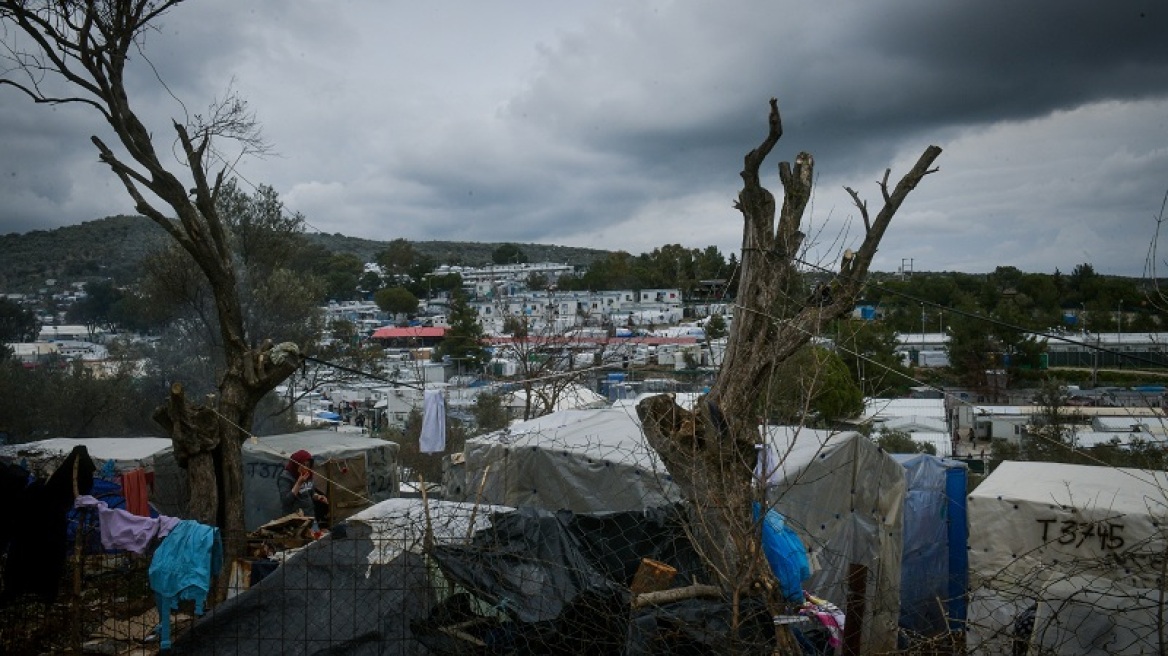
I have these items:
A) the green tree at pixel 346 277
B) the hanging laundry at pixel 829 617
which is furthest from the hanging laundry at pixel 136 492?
the green tree at pixel 346 277

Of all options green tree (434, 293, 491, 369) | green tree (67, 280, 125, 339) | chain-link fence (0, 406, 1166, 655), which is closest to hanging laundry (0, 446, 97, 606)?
chain-link fence (0, 406, 1166, 655)

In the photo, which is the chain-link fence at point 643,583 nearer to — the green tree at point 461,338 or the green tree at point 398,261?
the green tree at point 461,338

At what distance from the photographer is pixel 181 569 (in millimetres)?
6348

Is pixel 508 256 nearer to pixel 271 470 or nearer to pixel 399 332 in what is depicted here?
pixel 399 332

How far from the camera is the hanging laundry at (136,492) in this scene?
41.4ft

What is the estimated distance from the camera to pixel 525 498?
1024cm

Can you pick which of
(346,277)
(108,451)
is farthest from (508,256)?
(108,451)

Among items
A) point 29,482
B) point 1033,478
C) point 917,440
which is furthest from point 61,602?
point 917,440

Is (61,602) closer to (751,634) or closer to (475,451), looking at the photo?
(475,451)

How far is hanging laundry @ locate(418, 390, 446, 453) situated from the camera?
13070 millimetres

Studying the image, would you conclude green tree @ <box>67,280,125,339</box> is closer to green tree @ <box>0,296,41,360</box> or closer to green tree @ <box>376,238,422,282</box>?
green tree @ <box>0,296,41,360</box>

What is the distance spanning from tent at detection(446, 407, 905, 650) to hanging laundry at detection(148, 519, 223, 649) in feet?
9.54

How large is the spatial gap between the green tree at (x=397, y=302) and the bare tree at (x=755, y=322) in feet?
159

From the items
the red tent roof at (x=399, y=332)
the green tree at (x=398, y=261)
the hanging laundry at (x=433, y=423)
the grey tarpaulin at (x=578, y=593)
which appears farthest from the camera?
the green tree at (x=398, y=261)
